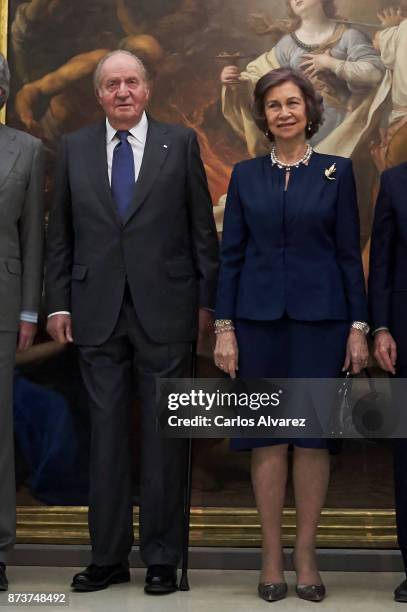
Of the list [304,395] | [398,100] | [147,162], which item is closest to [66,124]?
[147,162]

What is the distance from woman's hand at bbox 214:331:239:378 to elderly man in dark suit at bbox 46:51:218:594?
215mm

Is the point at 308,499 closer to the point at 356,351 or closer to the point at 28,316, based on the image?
the point at 356,351

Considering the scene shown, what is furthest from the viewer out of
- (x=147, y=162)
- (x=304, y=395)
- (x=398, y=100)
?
(x=398, y=100)

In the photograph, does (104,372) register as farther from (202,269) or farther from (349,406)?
(349,406)

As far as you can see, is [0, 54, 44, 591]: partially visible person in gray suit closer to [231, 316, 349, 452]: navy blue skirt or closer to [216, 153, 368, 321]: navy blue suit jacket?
[216, 153, 368, 321]: navy blue suit jacket

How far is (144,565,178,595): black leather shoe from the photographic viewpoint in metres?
4.09

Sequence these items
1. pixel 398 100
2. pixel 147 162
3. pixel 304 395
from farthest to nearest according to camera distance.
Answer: pixel 398 100, pixel 147 162, pixel 304 395

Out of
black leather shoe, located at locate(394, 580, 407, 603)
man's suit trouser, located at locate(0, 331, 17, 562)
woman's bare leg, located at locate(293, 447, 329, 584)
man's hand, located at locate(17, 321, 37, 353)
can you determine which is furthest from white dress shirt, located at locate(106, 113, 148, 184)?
black leather shoe, located at locate(394, 580, 407, 603)

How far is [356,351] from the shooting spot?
13.0 ft

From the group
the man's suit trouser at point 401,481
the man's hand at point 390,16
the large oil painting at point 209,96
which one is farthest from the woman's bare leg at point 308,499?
the man's hand at point 390,16

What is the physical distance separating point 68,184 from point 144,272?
0.49 meters

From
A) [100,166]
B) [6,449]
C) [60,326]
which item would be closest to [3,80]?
[100,166]

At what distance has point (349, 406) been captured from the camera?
406cm

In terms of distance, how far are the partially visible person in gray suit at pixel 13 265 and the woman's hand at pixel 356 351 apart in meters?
1.22
